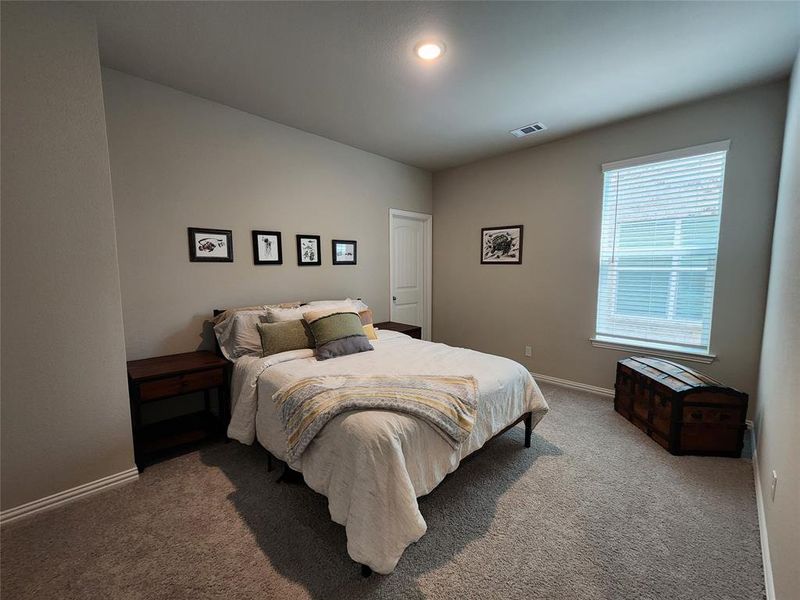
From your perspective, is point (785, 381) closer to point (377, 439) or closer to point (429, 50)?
point (377, 439)

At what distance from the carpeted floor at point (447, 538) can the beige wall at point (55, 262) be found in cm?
38

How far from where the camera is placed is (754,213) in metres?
2.73

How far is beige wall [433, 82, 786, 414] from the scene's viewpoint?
274cm

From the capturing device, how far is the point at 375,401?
5.56ft

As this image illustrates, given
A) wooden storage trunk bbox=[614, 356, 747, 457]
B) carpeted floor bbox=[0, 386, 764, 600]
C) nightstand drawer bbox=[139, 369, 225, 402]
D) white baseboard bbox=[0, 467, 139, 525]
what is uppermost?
nightstand drawer bbox=[139, 369, 225, 402]

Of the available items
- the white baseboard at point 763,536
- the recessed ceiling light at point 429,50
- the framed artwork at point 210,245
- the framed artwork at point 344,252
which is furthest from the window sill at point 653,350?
the framed artwork at point 210,245

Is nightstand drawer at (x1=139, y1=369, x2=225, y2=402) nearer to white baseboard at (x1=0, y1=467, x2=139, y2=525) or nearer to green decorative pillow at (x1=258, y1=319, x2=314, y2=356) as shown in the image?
green decorative pillow at (x1=258, y1=319, x2=314, y2=356)

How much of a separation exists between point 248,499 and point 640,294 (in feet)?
12.4

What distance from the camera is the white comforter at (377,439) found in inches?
55.9

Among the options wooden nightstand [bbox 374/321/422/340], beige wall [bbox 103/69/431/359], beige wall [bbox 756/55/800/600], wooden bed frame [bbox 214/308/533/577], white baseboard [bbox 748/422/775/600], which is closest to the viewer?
beige wall [bbox 756/55/800/600]

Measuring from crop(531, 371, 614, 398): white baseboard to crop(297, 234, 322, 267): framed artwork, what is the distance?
9.81 ft

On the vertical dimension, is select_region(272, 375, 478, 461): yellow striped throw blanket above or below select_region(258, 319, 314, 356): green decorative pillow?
below

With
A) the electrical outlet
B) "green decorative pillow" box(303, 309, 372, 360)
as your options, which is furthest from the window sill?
"green decorative pillow" box(303, 309, 372, 360)

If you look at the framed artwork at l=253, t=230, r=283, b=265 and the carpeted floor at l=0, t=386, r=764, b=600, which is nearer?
the carpeted floor at l=0, t=386, r=764, b=600
